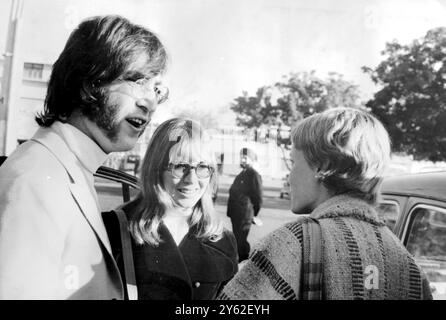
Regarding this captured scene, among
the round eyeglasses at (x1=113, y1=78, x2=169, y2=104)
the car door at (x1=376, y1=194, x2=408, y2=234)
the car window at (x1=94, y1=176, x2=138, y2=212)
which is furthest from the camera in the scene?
the car door at (x1=376, y1=194, x2=408, y2=234)

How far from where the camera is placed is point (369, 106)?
152 centimetres

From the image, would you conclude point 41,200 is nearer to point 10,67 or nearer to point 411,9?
point 10,67

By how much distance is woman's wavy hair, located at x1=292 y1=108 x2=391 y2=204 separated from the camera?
1124 millimetres

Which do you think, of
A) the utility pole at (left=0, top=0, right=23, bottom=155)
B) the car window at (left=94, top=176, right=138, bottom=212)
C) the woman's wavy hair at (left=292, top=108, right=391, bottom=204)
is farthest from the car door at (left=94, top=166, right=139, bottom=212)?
the woman's wavy hair at (left=292, top=108, right=391, bottom=204)

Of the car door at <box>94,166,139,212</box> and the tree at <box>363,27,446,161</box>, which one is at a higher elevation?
the tree at <box>363,27,446,161</box>

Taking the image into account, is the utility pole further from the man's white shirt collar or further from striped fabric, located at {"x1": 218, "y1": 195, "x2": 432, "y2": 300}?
striped fabric, located at {"x1": 218, "y1": 195, "x2": 432, "y2": 300}

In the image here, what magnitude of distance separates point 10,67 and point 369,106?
49.0 inches

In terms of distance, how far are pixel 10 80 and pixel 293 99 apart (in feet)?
3.16

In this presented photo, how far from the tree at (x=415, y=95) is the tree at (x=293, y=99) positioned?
109mm

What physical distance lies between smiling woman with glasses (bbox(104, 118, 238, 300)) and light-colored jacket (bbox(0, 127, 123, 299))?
Result: 19cm

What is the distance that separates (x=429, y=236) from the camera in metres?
1.60

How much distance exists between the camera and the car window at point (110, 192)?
138cm

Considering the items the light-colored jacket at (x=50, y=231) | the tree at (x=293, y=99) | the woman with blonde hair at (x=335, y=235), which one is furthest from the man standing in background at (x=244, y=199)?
the light-colored jacket at (x=50, y=231)

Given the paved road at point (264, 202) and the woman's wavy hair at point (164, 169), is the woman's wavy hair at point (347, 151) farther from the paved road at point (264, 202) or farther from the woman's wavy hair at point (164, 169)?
the woman's wavy hair at point (164, 169)
